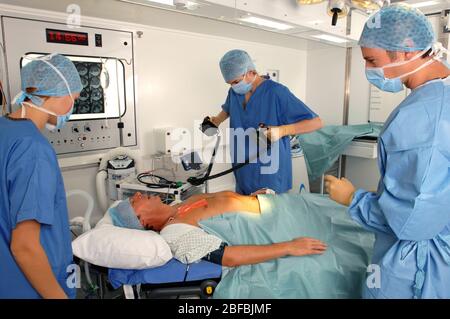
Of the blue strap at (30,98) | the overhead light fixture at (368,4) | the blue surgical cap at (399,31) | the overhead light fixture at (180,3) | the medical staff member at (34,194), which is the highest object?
the overhead light fixture at (368,4)

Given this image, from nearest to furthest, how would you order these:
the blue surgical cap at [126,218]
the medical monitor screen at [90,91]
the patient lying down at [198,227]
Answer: the patient lying down at [198,227]
the blue surgical cap at [126,218]
the medical monitor screen at [90,91]

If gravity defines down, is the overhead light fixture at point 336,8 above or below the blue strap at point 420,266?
above

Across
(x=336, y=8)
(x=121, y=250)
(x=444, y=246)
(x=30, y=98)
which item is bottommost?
(x=121, y=250)

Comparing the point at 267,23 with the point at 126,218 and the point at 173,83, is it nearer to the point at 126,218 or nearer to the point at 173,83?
the point at 173,83

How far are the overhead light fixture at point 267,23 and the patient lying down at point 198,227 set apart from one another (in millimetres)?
1064

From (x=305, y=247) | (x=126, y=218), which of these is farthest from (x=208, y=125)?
(x=305, y=247)

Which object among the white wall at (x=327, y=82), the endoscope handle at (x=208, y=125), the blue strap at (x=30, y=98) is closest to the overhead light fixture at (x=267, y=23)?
the endoscope handle at (x=208, y=125)

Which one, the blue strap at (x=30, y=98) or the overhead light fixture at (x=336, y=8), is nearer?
the blue strap at (x=30, y=98)

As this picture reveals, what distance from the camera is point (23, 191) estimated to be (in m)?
0.96

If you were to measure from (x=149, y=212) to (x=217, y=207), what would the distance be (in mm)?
360

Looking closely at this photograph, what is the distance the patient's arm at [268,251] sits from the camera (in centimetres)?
143

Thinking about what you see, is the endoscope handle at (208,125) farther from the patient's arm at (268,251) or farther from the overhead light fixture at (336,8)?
the patient's arm at (268,251)

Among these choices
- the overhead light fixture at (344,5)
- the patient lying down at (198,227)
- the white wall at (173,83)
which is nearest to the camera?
the patient lying down at (198,227)

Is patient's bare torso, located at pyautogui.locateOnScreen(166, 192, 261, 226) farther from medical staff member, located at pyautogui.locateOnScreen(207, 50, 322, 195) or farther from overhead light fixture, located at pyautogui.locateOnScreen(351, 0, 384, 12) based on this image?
overhead light fixture, located at pyautogui.locateOnScreen(351, 0, 384, 12)
